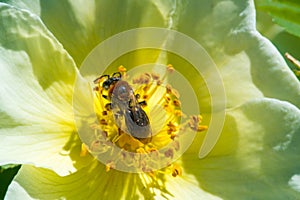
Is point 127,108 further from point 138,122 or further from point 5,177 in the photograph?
point 5,177

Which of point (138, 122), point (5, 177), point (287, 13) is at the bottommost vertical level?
point (5, 177)

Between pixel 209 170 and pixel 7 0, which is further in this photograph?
pixel 209 170

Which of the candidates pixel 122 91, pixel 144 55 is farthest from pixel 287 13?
pixel 122 91

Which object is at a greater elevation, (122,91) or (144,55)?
(144,55)

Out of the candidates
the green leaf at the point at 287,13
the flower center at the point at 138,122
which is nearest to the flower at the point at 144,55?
the flower center at the point at 138,122

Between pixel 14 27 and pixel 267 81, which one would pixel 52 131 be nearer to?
pixel 14 27

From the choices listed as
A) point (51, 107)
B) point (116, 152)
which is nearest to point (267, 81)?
point (116, 152)

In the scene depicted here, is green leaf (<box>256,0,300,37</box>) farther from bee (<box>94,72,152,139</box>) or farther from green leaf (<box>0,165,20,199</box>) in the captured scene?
green leaf (<box>0,165,20,199</box>)

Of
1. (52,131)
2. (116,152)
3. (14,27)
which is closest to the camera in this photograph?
(14,27)
